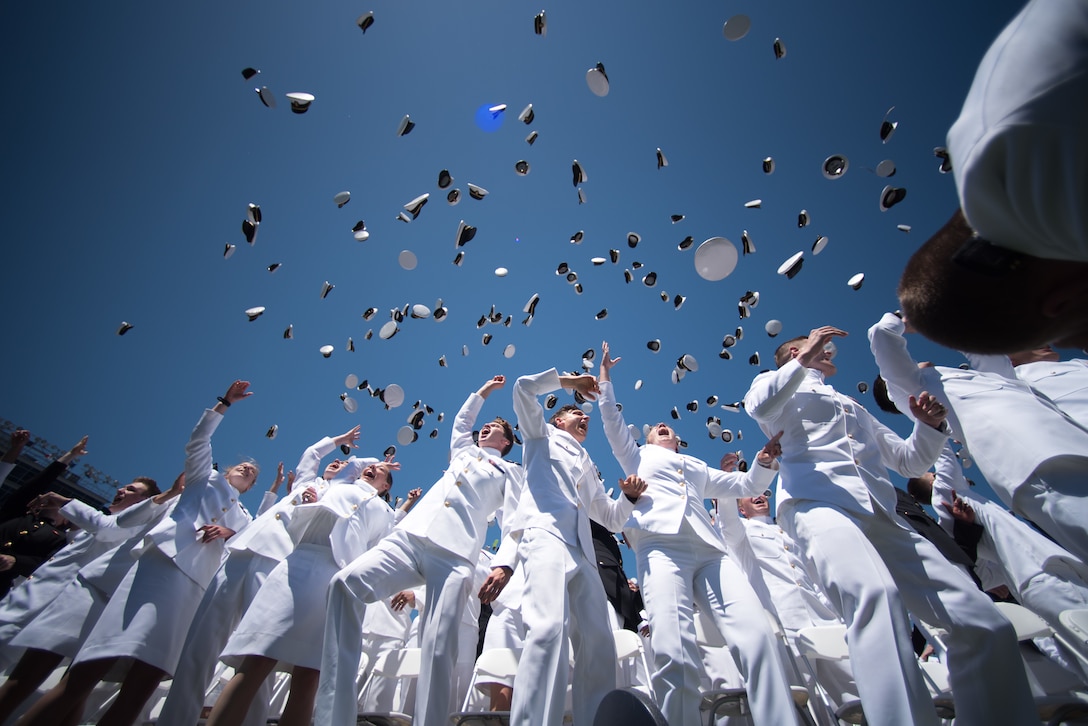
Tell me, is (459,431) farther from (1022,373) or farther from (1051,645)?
(1051,645)

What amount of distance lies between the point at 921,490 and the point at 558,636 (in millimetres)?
5677

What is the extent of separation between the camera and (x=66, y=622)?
5.31m

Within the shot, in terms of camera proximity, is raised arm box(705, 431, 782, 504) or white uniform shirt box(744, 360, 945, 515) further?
raised arm box(705, 431, 782, 504)

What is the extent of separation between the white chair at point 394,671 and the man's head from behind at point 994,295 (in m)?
4.90

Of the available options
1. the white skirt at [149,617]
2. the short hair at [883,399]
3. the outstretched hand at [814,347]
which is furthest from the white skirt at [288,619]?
the short hair at [883,399]

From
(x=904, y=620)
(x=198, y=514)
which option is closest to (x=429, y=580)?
(x=198, y=514)

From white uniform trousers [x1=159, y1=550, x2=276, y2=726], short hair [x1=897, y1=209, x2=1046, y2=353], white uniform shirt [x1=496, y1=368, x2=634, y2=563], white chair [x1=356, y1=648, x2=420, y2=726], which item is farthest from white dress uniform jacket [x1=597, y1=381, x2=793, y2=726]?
white uniform trousers [x1=159, y1=550, x2=276, y2=726]

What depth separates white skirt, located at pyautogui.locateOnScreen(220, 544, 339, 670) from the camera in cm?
416

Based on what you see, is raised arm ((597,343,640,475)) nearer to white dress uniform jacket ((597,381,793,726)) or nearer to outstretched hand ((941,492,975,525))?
white dress uniform jacket ((597,381,793,726))

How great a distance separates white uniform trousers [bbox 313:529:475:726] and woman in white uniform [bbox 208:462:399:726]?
657 mm

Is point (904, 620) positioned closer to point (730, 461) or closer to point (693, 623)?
point (693, 623)

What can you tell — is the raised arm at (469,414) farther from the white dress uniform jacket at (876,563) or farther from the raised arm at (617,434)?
the white dress uniform jacket at (876,563)

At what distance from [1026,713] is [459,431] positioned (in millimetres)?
4915

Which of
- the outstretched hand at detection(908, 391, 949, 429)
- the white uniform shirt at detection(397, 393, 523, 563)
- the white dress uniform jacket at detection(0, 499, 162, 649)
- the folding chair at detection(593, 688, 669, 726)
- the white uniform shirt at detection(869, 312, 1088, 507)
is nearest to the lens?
the folding chair at detection(593, 688, 669, 726)
